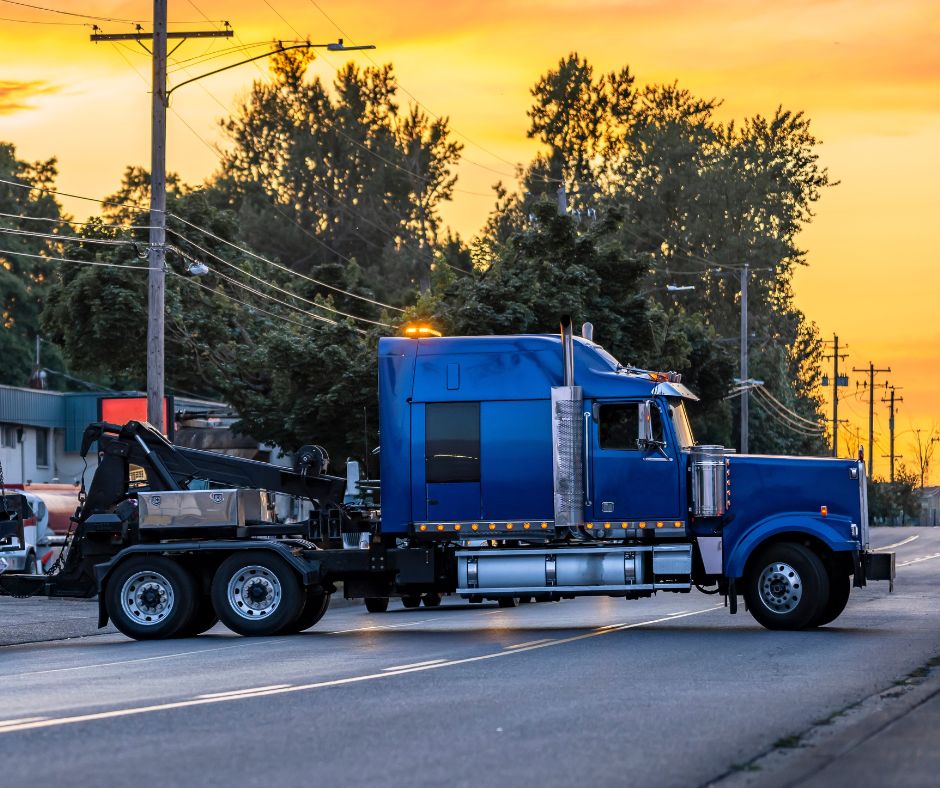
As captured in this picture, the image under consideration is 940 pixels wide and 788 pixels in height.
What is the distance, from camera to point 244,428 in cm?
4903

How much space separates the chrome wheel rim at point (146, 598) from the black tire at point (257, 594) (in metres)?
0.68

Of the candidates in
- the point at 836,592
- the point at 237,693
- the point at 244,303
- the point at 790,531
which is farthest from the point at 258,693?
the point at 244,303

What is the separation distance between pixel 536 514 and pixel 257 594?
11.8 ft

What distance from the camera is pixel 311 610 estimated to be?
23734 mm

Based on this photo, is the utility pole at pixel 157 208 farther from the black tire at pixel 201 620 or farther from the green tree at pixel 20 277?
the green tree at pixel 20 277

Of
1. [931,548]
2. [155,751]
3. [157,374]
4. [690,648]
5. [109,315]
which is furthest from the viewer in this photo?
[931,548]

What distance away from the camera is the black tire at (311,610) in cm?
2323

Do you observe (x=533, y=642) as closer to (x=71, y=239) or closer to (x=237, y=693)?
(x=237, y=693)

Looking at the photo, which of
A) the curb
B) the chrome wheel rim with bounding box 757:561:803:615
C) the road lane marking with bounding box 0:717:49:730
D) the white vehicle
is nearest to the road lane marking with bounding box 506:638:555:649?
the chrome wheel rim with bounding box 757:561:803:615

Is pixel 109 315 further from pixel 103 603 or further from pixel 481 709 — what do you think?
pixel 481 709

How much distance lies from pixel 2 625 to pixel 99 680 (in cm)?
1165

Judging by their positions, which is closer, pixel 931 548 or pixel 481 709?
pixel 481 709

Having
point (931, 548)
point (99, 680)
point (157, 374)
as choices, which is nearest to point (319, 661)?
point (99, 680)

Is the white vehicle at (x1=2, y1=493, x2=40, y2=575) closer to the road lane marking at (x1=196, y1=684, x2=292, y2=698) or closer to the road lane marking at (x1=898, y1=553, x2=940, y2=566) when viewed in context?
the road lane marking at (x1=898, y1=553, x2=940, y2=566)
